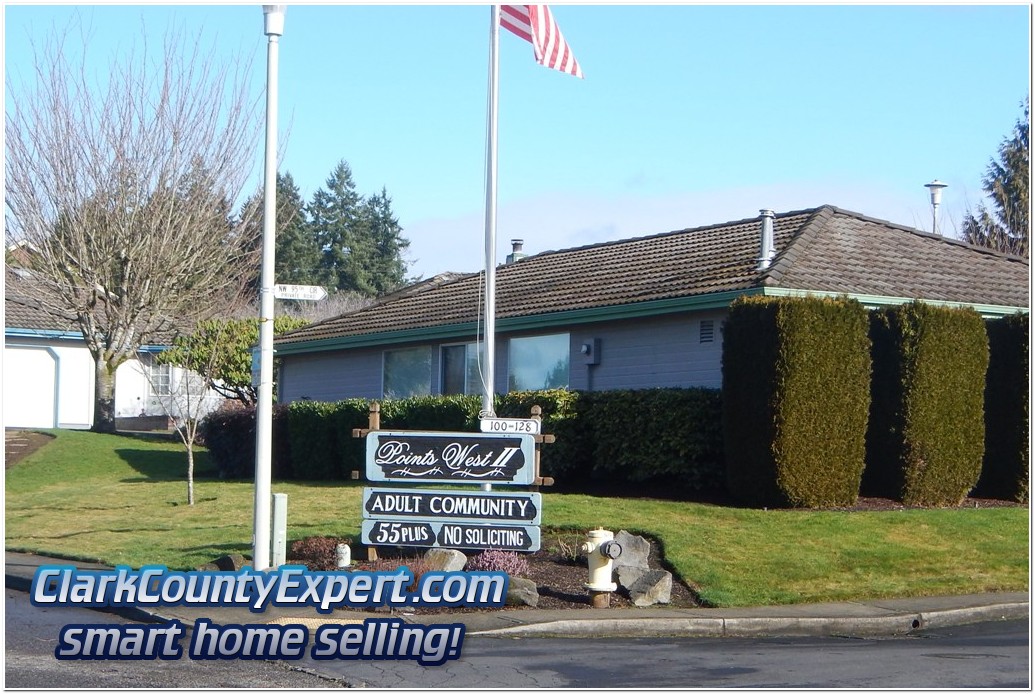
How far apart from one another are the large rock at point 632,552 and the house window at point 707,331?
23.5 feet

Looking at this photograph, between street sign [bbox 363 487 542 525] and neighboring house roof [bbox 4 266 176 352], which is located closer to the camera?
street sign [bbox 363 487 542 525]

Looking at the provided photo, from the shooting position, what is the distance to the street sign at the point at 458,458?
45.7 ft

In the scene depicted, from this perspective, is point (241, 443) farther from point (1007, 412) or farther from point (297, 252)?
point (297, 252)

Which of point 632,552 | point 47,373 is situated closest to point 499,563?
point 632,552

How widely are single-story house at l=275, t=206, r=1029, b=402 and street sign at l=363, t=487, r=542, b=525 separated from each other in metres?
6.52

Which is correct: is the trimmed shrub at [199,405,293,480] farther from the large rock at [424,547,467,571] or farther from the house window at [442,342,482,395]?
the large rock at [424,547,467,571]

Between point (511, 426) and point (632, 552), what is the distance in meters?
2.13

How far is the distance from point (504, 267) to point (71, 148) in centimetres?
1269

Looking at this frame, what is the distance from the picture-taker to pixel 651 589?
1278 centimetres

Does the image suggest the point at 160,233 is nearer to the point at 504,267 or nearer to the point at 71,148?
the point at 71,148

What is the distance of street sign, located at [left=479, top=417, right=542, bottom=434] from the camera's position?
1439 cm

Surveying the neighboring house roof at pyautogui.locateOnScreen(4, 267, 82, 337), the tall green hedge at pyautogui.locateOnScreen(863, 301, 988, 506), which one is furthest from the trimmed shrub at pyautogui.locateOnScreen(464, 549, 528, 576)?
the neighboring house roof at pyautogui.locateOnScreen(4, 267, 82, 337)

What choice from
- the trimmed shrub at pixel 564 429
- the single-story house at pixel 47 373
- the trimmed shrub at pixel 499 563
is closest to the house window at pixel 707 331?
the trimmed shrub at pixel 564 429

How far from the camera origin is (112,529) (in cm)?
1791
